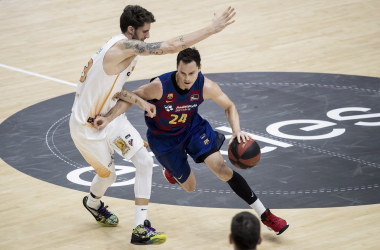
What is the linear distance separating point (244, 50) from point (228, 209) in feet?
21.1

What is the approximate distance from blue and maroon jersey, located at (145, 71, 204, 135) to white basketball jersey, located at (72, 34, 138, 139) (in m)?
0.41

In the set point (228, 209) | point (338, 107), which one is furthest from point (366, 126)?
point (228, 209)

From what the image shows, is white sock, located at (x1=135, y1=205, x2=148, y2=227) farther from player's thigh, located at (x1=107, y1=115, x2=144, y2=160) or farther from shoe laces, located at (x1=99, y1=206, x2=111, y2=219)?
shoe laces, located at (x1=99, y1=206, x2=111, y2=219)

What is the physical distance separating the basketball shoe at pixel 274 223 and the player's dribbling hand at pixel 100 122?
5.55 feet

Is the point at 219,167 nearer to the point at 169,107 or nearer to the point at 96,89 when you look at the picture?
the point at 169,107

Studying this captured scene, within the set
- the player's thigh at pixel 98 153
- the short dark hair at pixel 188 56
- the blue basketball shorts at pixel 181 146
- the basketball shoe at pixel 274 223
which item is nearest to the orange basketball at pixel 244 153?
the blue basketball shorts at pixel 181 146

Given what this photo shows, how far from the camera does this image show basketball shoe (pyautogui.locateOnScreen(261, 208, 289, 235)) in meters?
6.41

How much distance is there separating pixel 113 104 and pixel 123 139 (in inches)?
14.1

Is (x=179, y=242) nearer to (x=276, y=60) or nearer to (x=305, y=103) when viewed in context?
(x=305, y=103)

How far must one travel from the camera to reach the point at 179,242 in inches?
256

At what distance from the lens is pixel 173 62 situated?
12625 mm

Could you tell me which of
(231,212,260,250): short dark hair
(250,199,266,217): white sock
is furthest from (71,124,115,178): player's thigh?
(231,212,260,250): short dark hair

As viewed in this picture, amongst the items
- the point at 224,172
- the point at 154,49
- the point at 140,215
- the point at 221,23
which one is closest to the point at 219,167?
the point at 224,172

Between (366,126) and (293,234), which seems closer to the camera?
(293,234)
